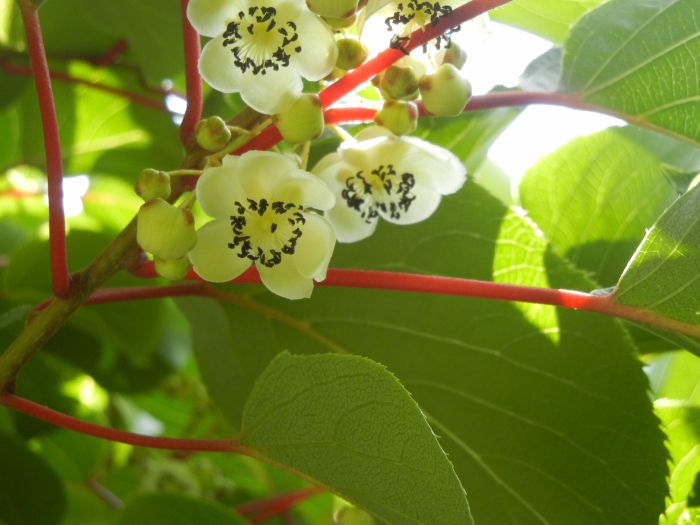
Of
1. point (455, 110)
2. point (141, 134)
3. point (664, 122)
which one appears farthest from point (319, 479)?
point (141, 134)

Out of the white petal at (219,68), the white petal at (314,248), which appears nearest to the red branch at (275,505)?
the white petal at (314,248)

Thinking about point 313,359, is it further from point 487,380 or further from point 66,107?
point 66,107

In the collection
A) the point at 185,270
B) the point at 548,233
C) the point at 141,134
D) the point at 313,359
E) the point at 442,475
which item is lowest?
the point at 442,475

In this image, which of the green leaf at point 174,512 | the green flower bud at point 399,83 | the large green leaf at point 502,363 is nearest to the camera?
the green flower bud at point 399,83

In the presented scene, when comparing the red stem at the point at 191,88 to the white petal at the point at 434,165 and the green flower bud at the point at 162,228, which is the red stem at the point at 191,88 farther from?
the white petal at the point at 434,165

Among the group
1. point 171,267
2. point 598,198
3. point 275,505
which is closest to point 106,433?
point 171,267

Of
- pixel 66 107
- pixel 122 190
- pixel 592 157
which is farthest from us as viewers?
pixel 122 190

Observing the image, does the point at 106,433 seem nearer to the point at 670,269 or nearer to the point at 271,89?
the point at 271,89
